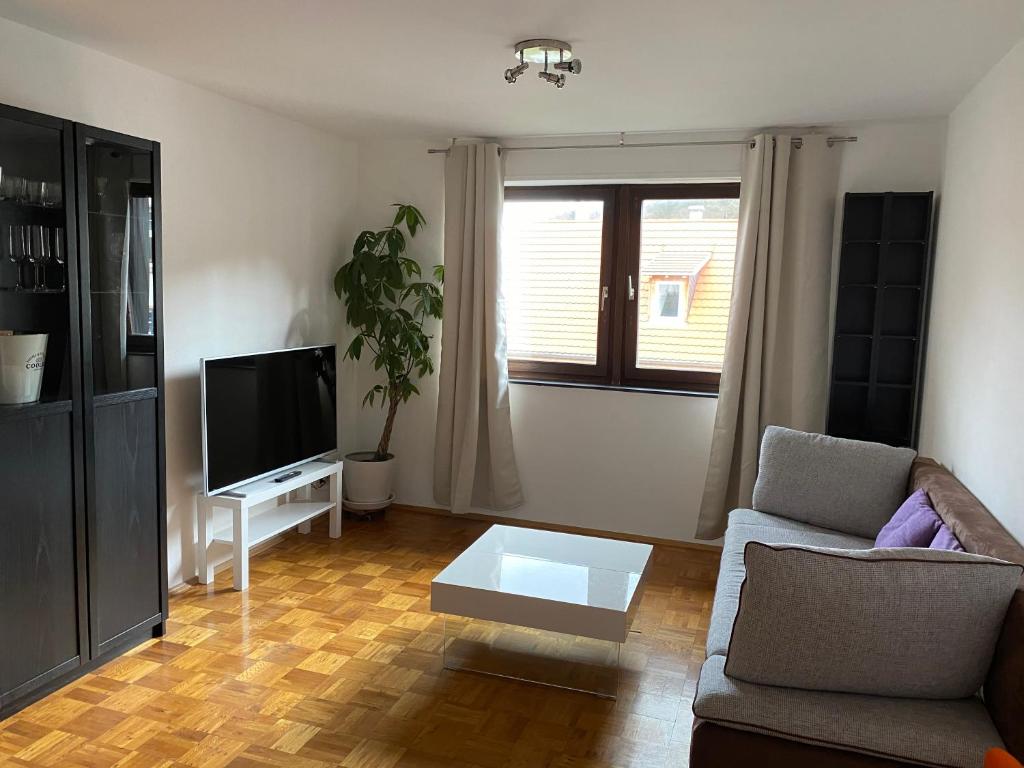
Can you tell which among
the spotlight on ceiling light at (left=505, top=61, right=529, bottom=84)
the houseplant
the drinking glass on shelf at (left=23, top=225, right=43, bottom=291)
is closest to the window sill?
the houseplant

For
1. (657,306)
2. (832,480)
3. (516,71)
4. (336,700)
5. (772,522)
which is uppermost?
(516,71)

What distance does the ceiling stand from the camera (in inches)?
105

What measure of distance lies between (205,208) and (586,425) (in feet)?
7.88

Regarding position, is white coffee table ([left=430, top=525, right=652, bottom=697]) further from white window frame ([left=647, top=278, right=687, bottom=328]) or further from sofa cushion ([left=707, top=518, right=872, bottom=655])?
white window frame ([left=647, top=278, right=687, bottom=328])

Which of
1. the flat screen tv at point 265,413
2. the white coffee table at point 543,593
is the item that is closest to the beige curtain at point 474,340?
the flat screen tv at point 265,413

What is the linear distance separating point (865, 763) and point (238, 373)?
3.13 meters

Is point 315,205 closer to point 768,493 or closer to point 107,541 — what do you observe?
point 107,541

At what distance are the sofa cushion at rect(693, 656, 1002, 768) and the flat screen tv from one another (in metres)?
2.62

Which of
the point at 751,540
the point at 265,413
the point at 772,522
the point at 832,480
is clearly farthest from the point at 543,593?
the point at 265,413

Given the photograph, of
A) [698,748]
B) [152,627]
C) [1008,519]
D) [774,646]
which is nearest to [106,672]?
[152,627]

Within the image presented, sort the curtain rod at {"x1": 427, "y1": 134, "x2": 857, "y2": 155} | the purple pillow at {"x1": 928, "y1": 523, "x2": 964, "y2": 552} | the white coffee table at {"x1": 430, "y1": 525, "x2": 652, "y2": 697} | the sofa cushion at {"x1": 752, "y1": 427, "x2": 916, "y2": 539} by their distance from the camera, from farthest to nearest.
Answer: the curtain rod at {"x1": 427, "y1": 134, "x2": 857, "y2": 155} < the sofa cushion at {"x1": 752, "y1": 427, "x2": 916, "y2": 539} < the white coffee table at {"x1": 430, "y1": 525, "x2": 652, "y2": 697} < the purple pillow at {"x1": 928, "y1": 523, "x2": 964, "y2": 552}

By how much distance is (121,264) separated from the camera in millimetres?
3127

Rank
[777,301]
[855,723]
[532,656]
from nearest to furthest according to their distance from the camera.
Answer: [855,723] < [532,656] < [777,301]

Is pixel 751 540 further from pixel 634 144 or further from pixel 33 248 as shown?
pixel 33 248
